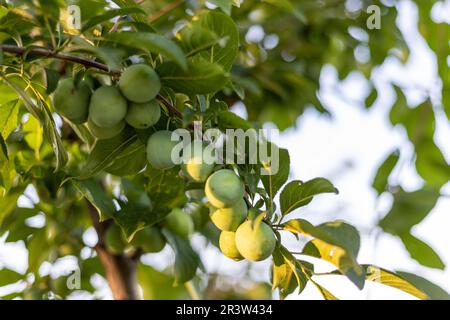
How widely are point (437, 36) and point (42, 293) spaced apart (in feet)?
3.26

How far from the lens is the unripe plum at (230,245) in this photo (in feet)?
1.89

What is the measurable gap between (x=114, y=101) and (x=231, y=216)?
151mm

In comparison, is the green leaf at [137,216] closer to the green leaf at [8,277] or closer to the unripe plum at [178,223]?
the unripe plum at [178,223]

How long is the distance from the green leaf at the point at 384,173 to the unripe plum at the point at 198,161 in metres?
0.76

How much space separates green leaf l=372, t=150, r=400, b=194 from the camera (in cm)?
122

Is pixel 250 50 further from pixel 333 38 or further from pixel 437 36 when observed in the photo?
pixel 437 36

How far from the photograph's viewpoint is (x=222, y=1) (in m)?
0.62

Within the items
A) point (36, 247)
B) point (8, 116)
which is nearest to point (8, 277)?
point (36, 247)

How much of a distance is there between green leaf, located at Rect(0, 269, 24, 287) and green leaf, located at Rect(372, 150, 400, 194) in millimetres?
724

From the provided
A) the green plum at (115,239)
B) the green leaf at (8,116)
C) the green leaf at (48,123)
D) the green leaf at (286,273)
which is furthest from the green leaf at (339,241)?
the green plum at (115,239)

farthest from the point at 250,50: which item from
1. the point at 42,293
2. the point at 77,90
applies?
the point at 77,90

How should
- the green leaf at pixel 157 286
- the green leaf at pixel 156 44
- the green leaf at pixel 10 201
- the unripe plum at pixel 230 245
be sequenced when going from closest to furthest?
the green leaf at pixel 156 44, the unripe plum at pixel 230 245, the green leaf at pixel 10 201, the green leaf at pixel 157 286
